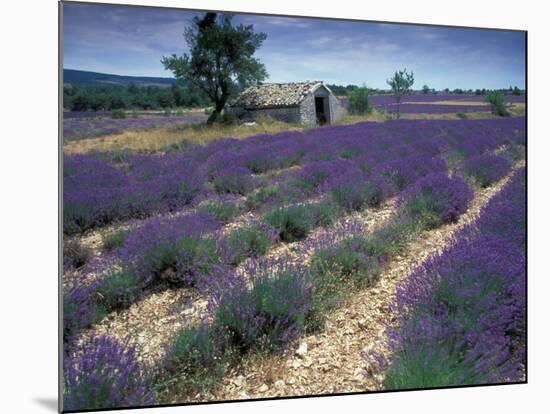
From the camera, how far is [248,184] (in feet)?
12.8

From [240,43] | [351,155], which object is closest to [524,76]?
[351,155]

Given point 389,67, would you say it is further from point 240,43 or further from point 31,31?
point 31,31

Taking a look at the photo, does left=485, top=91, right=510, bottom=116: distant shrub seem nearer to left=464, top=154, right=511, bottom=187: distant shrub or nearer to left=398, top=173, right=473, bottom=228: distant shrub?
left=464, top=154, right=511, bottom=187: distant shrub

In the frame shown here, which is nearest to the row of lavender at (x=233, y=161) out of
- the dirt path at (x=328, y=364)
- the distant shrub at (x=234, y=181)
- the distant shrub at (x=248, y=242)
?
the distant shrub at (x=234, y=181)

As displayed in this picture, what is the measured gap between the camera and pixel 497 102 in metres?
4.09

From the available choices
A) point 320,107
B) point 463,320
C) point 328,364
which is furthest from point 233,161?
point 463,320

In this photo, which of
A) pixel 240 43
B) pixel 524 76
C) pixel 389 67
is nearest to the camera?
pixel 240 43

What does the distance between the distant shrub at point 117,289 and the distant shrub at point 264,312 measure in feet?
1.83

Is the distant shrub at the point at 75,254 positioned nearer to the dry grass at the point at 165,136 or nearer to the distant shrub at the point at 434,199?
the dry grass at the point at 165,136

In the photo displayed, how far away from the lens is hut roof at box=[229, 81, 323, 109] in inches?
142

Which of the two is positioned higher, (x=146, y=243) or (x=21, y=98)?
(x=21, y=98)

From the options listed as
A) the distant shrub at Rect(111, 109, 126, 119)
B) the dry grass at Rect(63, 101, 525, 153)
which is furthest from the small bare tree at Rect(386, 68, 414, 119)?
the distant shrub at Rect(111, 109, 126, 119)

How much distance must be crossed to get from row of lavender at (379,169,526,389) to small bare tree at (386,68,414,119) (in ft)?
3.78

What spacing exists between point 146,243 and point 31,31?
1.47m
